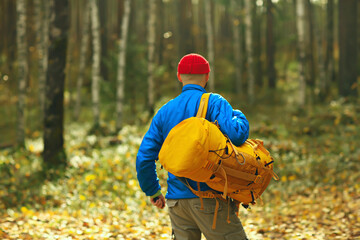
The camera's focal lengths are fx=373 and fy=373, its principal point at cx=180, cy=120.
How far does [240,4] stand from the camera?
91.3 ft

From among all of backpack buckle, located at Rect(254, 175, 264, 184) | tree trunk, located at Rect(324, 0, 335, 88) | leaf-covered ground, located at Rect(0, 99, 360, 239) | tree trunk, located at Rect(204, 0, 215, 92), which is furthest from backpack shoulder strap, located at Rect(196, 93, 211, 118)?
tree trunk, located at Rect(324, 0, 335, 88)

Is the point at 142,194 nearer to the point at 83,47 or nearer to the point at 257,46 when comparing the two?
the point at 83,47

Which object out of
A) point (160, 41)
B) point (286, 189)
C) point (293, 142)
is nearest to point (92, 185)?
point (286, 189)

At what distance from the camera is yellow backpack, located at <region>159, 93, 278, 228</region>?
2443mm

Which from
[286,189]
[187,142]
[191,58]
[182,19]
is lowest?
[286,189]

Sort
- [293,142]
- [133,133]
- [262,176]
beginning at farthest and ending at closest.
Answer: [133,133] < [293,142] < [262,176]

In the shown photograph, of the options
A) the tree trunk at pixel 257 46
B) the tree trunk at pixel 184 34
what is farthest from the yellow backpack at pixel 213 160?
the tree trunk at pixel 257 46

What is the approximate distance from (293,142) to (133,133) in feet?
18.4

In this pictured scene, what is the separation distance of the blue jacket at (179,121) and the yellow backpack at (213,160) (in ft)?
0.21

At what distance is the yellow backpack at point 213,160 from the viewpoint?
2.44m

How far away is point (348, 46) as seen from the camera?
14.7 m

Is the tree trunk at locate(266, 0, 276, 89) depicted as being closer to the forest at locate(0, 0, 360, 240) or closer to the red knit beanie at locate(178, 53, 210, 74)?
the forest at locate(0, 0, 360, 240)

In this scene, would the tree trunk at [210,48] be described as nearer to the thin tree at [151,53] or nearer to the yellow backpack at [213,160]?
the thin tree at [151,53]

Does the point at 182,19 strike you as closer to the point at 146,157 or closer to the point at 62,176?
the point at 62,176
